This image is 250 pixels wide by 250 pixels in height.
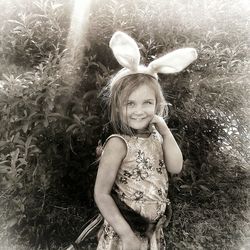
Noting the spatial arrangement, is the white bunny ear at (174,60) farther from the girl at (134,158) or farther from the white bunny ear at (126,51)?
the white bunny ear at (126,51)

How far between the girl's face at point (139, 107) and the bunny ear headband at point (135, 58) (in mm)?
116

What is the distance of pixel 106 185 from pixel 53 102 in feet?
3.26

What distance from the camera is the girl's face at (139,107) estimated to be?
2.67 m

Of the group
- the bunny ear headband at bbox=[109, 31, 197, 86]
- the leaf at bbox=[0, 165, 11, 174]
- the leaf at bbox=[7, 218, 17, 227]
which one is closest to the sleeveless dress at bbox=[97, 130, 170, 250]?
the bunny ear headband at bbox=[109, 31, 197, 86]

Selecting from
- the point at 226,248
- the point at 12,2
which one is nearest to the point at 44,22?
the point at 12,2

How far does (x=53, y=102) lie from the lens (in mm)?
3363

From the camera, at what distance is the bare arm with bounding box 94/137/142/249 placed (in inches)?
101

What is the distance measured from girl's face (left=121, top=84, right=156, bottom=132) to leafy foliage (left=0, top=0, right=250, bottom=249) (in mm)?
771

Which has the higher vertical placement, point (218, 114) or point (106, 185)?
point (106, 185)

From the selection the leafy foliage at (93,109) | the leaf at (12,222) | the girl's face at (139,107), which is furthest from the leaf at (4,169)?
the girl's face at (139,107)

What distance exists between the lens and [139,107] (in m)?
2.68

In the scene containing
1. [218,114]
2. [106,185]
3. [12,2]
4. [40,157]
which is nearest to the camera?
[106,185]

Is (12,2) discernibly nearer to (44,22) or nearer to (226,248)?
(44,22)

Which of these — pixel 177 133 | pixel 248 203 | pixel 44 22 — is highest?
pixel 44 22
